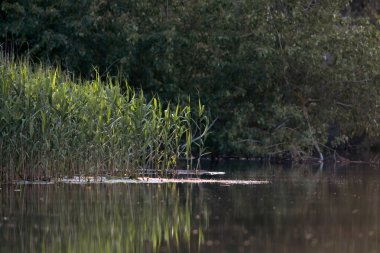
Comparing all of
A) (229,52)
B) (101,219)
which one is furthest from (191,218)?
(229,52)

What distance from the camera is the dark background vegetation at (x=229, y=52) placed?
77.8ft

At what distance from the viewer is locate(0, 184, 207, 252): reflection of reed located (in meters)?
8.62

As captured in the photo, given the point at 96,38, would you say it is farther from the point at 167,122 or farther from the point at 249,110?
the point at 167,122

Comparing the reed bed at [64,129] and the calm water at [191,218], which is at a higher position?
the reed bed at [64,129]

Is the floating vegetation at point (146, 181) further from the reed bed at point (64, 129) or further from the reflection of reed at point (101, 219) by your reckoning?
the reflection of reed at point (101, 219)

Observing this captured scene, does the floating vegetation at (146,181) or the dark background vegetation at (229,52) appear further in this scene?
the dark background vegetation at (229,52)

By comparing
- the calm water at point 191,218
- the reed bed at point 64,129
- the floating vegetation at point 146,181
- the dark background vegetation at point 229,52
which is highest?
the dark background vegetation at point 229,52

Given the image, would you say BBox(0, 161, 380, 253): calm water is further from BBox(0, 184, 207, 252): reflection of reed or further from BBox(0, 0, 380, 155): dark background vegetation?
BBox(0, 0, 380, 155): dark background vegetation

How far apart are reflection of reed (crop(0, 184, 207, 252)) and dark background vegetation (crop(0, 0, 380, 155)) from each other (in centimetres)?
969

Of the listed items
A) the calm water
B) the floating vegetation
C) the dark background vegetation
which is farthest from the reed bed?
the dark background vegetation

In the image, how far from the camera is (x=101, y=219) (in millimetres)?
10508

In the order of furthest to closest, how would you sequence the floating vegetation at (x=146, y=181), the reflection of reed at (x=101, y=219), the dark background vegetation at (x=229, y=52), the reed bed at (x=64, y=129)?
the dark background vegetation at (x=229, y=52) < the floating vegetation at (x=146, y=181) < the reed bed at (x=64, y=129) < the reflection of reed at (x=101, y=219)

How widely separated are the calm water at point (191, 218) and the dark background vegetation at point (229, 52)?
27.2ft

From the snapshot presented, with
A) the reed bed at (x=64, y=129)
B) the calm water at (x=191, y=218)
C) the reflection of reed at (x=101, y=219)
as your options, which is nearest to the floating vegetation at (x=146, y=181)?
the reed bed at (x=64, y=129)
